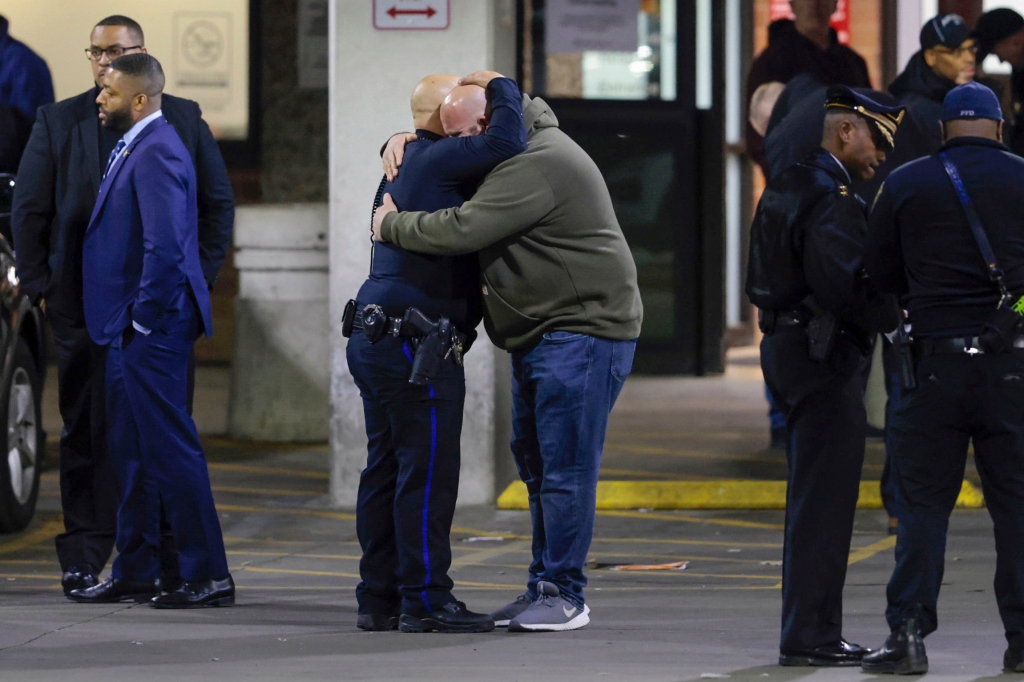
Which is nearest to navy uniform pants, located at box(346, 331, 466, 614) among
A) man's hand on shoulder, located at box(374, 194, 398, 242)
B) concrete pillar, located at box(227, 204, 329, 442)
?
man's hand on shoulder, located at box(374, 194, 398, 242)

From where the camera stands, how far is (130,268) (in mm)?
7012

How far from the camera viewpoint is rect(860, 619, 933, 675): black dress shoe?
18.8 feet

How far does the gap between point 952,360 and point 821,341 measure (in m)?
0.40

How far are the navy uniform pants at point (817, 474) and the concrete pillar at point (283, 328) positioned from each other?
6346 mm

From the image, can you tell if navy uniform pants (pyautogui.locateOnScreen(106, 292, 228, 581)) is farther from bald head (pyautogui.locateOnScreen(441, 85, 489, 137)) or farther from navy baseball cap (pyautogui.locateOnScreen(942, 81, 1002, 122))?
navy baseball cap (pyautogui.locateOnScreen(942, 81, 1002, 122))

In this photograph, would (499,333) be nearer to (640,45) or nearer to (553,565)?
(553,565)

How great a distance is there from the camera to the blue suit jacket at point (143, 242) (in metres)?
6.88

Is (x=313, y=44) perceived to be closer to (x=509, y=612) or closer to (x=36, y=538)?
(x=36, y=538)

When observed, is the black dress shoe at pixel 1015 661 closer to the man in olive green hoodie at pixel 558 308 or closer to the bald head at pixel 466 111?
the man in olive green hoodie at pixel 558 308

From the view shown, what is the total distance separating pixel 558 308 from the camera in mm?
6484

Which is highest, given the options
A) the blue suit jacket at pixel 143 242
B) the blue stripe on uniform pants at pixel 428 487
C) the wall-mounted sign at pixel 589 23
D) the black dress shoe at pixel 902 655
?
the wall-mounted sign at pixel 589 23

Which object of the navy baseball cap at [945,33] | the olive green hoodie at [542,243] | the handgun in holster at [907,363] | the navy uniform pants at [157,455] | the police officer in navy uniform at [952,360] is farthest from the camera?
the navy baseball cap at [945,33]

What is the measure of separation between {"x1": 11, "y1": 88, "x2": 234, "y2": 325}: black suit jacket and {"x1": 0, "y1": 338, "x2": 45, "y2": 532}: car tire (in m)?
1.65

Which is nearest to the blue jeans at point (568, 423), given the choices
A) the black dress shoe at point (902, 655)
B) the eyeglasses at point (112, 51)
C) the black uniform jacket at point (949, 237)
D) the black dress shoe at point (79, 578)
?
the black uniform jacket at point (949, 237)
